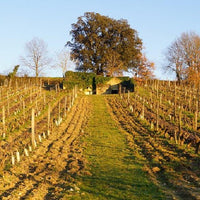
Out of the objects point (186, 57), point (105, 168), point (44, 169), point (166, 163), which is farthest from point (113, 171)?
point (186, 57)

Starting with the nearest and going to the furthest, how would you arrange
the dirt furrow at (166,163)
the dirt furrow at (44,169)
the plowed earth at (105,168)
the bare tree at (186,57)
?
1. the dirt furrow at (44,169)
2. the plowed earth at (105,168)
3. the dirt furrow at (166,163)
4. the bare tree at (186,57)

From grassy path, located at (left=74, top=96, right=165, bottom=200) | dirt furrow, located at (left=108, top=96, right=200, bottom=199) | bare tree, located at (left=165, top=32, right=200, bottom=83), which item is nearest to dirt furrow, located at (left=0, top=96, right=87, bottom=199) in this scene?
grassy path, located at (left=74, top=96, right=165, bottom=200)

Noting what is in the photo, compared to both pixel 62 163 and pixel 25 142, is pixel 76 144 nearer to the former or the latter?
pixel 25 142

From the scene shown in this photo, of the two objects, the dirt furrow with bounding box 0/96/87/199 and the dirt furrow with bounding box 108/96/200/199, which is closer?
the dirt furrow with bounding box 0/96/87/199

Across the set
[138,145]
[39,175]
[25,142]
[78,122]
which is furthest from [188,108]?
[39,175]

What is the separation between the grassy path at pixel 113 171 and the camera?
36.7 feet

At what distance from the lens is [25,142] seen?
19.9 meters

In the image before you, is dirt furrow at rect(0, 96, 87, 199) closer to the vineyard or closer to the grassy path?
the vineyard

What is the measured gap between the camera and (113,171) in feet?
46.2

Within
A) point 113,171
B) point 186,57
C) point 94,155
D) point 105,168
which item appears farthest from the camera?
point 186,57

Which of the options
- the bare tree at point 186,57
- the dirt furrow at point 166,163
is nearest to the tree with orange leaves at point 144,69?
the bare tree at point 186,57

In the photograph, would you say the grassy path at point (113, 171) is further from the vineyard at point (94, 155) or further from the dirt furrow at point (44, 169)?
the dirt furrow at point (44, 169)

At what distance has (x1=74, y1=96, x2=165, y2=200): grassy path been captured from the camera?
11184 millimetres

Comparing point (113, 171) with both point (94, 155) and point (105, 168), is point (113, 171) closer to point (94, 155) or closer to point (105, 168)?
point (105, 168)
